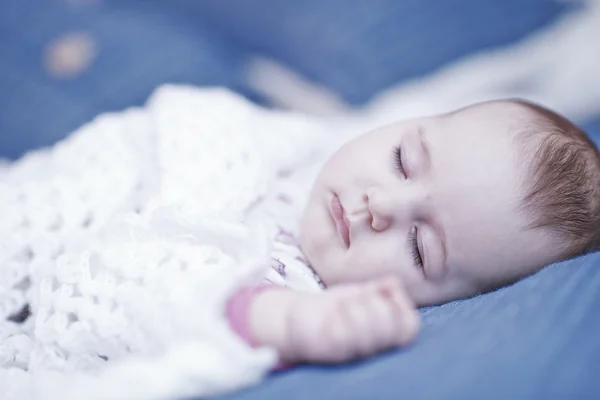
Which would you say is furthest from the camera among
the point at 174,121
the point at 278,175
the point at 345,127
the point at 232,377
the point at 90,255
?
the point at 345,127

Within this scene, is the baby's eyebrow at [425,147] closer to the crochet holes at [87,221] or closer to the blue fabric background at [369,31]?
the crochet holes at [87,221]

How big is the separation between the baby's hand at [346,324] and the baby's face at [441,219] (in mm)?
228

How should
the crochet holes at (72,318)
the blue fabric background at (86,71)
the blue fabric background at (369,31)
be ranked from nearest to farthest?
the crochet holes at (72,318) → the blue fabric background at (86,71) → the blue fabric background at (369,31)

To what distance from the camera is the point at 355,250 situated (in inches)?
32.4

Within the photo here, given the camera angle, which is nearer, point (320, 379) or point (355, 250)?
point (320, 379)

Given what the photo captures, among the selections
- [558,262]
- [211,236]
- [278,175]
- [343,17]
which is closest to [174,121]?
[278,175]

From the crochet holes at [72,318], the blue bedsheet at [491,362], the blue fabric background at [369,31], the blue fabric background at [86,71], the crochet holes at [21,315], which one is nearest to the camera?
the blue bedsheet at [491,362]

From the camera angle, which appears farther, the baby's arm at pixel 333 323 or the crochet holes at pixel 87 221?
the crochet holes at pixel 87 221

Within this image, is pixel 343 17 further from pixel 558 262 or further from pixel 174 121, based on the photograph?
pixel 558 262

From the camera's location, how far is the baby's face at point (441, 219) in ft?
2.63

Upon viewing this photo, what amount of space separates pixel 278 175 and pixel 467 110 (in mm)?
418

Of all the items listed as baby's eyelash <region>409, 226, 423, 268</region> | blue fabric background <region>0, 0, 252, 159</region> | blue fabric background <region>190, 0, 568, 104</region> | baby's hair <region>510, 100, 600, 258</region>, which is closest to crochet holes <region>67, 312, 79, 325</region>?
baby's eyelash <region>409, 226, 423, 268</region>

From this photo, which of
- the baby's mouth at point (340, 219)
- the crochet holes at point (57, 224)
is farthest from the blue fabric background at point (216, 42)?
the baby's mouth at point (340, 219)

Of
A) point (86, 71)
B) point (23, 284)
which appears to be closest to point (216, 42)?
point (86, 71)
